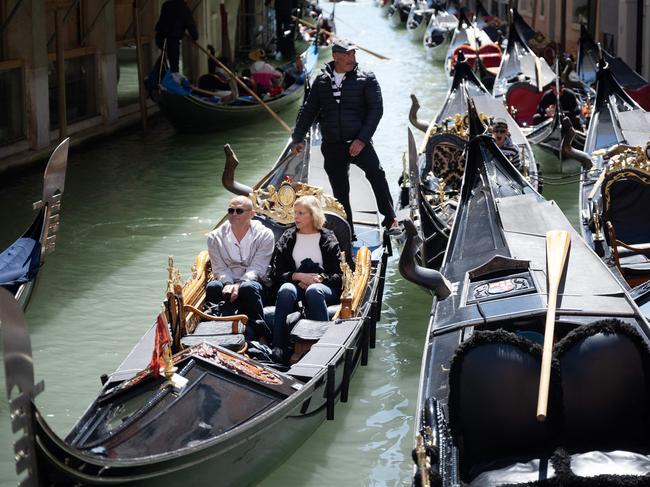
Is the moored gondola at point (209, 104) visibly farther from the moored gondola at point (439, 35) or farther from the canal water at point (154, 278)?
the moored gondola at point (439, 35)

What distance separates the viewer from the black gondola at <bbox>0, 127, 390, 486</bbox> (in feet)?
7.04

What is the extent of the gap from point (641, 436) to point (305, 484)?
984 millimetres

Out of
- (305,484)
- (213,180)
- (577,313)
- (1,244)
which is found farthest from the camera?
(213,180)

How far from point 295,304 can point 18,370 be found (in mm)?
1453

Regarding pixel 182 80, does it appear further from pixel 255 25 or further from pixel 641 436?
pixel 255 25

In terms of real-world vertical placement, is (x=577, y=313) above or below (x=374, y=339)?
above

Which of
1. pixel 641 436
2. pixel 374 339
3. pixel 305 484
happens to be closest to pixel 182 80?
pixel 374 339

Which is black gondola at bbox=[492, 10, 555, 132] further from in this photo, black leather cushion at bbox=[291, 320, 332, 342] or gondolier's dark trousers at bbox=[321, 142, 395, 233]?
black leather cushion at bbox=[291, 320, 332, 342]

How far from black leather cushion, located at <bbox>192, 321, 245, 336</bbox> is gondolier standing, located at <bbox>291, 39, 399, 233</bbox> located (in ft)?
3.44

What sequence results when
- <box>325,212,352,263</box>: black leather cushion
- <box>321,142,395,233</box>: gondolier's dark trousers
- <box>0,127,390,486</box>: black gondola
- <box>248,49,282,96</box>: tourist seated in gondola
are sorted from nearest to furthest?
<box>0,127,390,486</box>: black gondola < <box>325,212,352,263</box>: black leather cushion < <box>321,142,395,233</box>: gondolier's dark trousers < <box>248,49,282,96</box>: tourist seated in gondola

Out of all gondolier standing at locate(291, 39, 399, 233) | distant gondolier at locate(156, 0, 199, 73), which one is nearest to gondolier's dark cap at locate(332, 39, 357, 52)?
gondolier standing at locate(291, 39, 399, 233)

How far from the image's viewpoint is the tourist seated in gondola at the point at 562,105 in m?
6.78

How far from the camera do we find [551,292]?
8.74 feet

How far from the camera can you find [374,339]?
3.96 m
